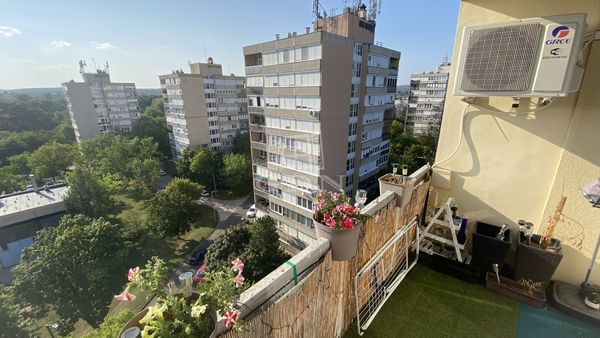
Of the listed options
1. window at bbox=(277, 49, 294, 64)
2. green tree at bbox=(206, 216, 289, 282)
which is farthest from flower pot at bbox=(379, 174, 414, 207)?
window at bbox=(277, 49, 294, 64)

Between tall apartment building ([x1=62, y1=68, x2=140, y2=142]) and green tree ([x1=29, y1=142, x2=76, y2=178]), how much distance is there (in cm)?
936

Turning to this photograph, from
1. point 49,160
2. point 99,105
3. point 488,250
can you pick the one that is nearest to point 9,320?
point 488,250

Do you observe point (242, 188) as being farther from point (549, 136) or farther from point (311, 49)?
point (549, 136)

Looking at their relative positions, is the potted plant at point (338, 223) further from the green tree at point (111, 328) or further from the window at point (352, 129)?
the window at point (352, 129)

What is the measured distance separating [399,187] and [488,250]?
4.15ft

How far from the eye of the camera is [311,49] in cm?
1004

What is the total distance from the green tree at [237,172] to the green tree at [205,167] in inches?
60.4

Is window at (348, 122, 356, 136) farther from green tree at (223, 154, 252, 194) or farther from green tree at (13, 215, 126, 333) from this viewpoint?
green tree at (13, 215, 126, 333)

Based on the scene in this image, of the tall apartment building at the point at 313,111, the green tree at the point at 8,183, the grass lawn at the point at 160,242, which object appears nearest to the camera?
the tall apartment building at the point at 313,111

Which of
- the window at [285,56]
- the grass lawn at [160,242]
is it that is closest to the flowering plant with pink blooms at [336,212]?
the window at [285,56]

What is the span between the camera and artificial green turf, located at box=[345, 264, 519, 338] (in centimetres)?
223

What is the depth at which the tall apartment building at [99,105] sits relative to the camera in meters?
31.5

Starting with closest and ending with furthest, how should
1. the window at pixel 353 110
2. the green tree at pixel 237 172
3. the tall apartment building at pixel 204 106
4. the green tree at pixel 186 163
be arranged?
the window at pixel 353 110, the green tree at pixel 237 172, the green tree at pixel 186 163, the tall apartment building at pixel 204 106

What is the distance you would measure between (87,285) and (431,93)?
36429 millimetres
